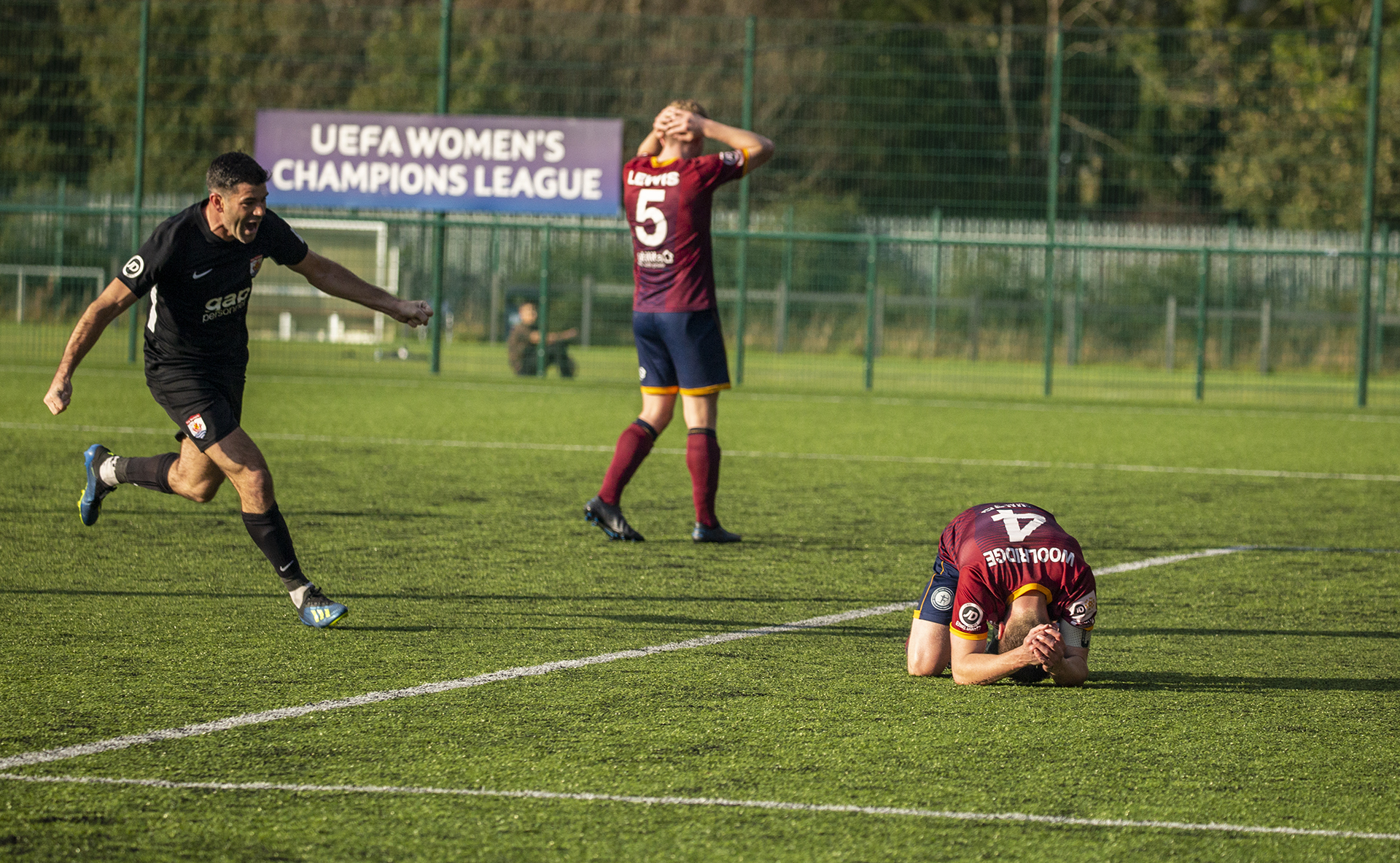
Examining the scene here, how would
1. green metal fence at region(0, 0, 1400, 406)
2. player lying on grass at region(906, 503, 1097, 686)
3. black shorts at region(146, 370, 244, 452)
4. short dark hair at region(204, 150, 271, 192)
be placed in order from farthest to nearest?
green metal fence at region(0, 0, 1400, 406) → black shorts at region(146, 370, 244, 452) → short dark hair at region(204, 150, 271, 192) → player lying on grass at region(906, 503, 1097, 686)

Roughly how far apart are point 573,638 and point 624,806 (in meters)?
2.09

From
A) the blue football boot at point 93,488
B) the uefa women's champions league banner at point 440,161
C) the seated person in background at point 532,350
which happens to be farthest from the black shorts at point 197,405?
the seated person in background at point 532,350

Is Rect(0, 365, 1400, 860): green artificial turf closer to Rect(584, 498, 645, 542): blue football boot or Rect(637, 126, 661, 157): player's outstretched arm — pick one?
Rect(584, 498, 645, 542): blue football boot

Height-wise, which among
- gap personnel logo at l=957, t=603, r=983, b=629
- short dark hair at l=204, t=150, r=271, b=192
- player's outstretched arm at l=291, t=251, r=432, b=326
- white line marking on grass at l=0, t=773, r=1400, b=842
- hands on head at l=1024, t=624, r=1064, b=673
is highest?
short dark hair at l=204, t=150, r=271, b=192

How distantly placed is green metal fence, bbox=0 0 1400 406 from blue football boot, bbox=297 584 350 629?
14.7 m

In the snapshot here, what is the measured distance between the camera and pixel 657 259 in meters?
8.51

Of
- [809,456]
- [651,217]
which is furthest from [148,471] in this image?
[809,456]

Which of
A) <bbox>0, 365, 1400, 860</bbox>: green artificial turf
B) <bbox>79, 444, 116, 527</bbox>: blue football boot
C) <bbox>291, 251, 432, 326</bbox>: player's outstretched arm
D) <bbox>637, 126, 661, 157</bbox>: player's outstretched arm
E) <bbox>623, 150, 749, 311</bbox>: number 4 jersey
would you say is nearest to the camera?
<bbox>0, 365, 1400, 860</bbox>: green artificial turf

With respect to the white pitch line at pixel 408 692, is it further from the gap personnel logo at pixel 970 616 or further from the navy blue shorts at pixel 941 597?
the gap personnel logo at pixel 970 616

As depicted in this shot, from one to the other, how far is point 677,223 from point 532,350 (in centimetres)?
1374

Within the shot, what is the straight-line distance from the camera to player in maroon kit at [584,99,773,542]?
843 centimetres

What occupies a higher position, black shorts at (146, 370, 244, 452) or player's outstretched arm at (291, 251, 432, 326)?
player's outstretched arm at (291, 251, 432, 326)

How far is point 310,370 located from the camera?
21.7 metres

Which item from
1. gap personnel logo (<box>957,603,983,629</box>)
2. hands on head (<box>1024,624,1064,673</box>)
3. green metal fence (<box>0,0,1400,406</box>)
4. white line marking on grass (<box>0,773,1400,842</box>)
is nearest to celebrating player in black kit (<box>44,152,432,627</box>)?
white line marking on grass (<box>0,773,1400,842</box>)
